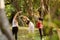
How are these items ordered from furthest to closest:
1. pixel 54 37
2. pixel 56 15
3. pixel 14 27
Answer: pixel 14 27, pixel 54 37, pixel 56 15

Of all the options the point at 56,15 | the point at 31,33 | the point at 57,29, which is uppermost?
the point at 56,15

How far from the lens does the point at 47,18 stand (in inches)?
180

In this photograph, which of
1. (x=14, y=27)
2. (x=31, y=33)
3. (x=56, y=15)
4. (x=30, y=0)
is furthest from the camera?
(x=30, y=0)

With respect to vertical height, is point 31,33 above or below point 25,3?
below

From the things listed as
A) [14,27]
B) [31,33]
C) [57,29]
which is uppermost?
[57,29]

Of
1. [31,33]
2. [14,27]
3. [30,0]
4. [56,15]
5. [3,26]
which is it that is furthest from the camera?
[30,0]

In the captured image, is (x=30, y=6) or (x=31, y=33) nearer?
(x=31, y=33)

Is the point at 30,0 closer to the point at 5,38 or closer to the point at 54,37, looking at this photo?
the point at 54,37

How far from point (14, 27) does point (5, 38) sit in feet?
24.7

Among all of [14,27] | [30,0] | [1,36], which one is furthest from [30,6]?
[1,36]

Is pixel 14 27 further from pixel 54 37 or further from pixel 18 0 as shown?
pixel 18 0

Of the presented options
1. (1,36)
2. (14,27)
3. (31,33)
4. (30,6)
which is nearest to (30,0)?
(30,6)

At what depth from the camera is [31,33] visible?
17.0m

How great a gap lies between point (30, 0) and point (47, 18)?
720 inches
